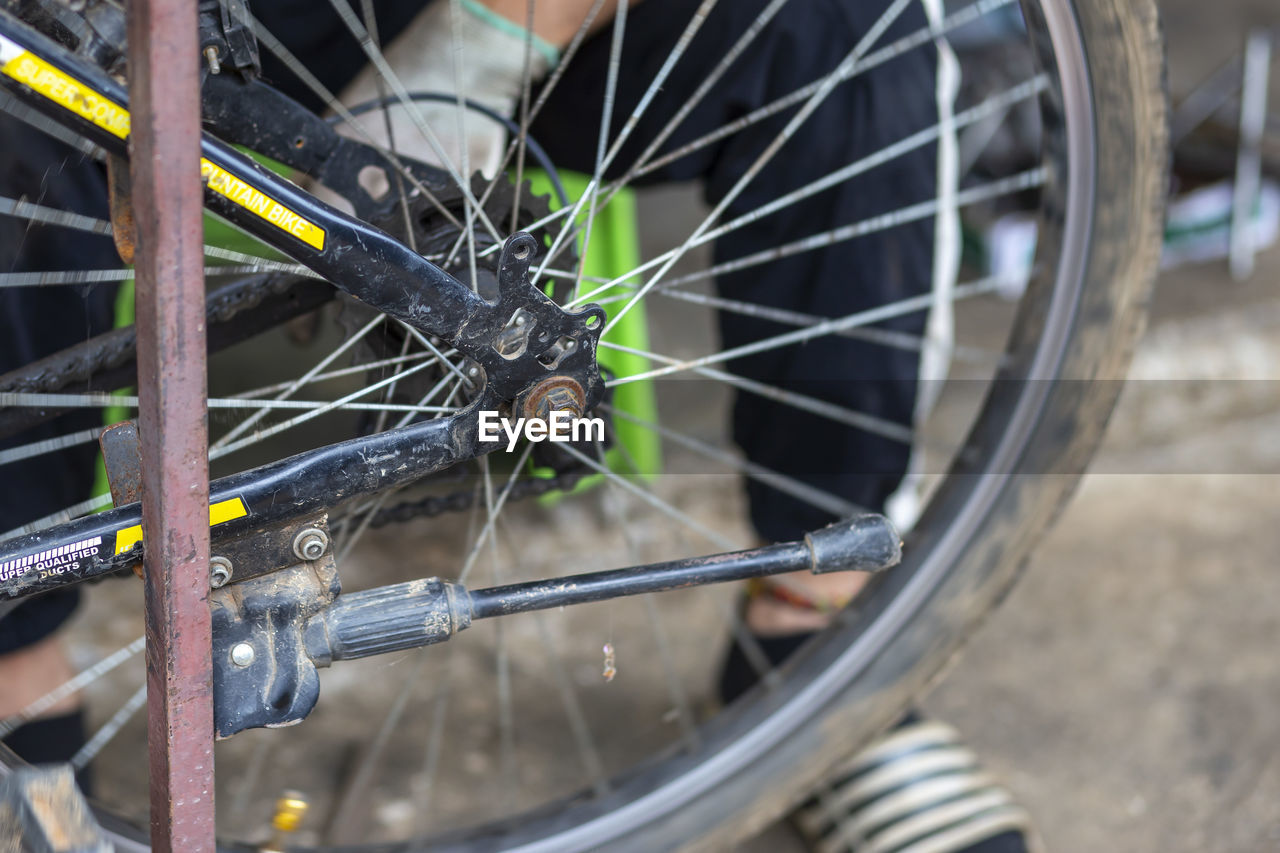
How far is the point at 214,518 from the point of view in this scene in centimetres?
60

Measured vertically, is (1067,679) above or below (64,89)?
below

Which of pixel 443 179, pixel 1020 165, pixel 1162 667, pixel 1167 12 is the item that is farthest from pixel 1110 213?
pixel 1167 12

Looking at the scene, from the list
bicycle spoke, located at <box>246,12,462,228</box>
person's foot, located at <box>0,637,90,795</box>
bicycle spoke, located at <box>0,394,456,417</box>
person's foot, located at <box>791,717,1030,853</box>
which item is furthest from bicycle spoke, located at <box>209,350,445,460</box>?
person's foot, located at <box>791,717,1030,853</box>

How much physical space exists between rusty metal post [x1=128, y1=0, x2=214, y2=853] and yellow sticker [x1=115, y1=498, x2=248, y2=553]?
38 millimetres

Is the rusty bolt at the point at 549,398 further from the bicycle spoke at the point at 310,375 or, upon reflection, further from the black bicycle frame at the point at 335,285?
the bicycle spoke at the point at 310,375

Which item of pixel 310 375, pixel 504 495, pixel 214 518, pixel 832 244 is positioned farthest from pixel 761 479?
pixel 214 518

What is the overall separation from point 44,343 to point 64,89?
0.39 metres

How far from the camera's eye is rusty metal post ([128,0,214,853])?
19.5 inches

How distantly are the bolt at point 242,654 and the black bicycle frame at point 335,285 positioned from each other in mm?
62

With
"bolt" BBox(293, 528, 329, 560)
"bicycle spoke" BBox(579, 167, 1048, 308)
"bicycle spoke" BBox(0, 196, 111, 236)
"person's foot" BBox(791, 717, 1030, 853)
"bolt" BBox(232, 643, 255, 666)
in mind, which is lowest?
"person's foot" BBox(791, 717, 1030, 853)

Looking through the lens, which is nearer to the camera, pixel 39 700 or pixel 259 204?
pixel 259 204

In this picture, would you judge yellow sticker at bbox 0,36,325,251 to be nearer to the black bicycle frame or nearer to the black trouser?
the black bicycle frame

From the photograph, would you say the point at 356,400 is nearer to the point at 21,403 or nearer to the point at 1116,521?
the point at 21,403

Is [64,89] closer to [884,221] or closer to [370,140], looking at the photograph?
[370,140]
